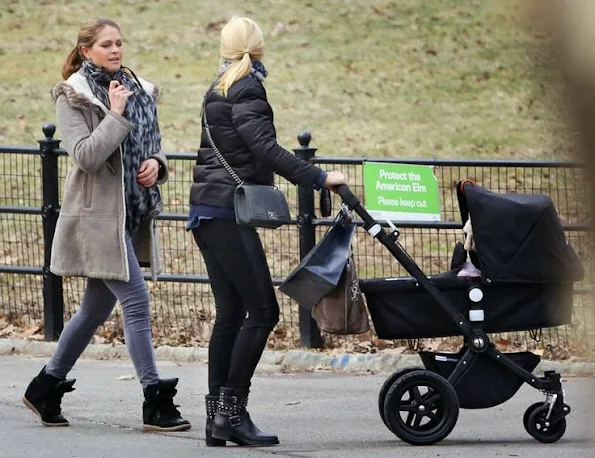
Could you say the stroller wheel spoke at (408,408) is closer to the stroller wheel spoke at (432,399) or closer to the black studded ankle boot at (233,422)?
the stroller wheel spoke at (432,399)

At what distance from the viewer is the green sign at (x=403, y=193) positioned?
5707 mm

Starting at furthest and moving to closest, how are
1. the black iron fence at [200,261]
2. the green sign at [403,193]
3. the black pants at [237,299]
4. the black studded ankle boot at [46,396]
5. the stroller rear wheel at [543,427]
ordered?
the black iron fence at [200,261]
the black studded ankle boot at [46,396]
the green sign at [403,193]
the stroller rear wheel at [543,427]
the black pants at [237,299]

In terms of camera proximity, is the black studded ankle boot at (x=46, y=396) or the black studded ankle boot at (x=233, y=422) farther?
the black studded ankle boot at (x=46, y=396)

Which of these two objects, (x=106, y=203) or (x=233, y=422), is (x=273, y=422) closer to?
(x=233, y=422)

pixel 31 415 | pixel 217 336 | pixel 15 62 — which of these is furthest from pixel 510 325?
pixel 15 62

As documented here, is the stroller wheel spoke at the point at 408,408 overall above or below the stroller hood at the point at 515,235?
below

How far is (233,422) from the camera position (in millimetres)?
5430

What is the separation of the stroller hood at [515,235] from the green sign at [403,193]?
385mm

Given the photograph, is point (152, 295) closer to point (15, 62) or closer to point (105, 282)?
point (105, 282)

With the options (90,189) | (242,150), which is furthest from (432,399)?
(90,189)

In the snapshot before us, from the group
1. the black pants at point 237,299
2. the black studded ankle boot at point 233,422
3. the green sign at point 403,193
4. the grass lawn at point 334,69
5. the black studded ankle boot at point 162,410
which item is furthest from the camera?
the grass lawn at point 334,69

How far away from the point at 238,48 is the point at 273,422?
6.58 feet

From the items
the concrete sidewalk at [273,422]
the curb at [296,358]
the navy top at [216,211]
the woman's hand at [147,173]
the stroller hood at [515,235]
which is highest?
the woman's hand at [147,173]

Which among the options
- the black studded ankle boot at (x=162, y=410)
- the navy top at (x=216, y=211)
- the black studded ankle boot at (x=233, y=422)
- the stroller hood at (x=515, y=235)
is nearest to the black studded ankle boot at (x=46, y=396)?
the black studded ankle boot at (x=162, y=410)
